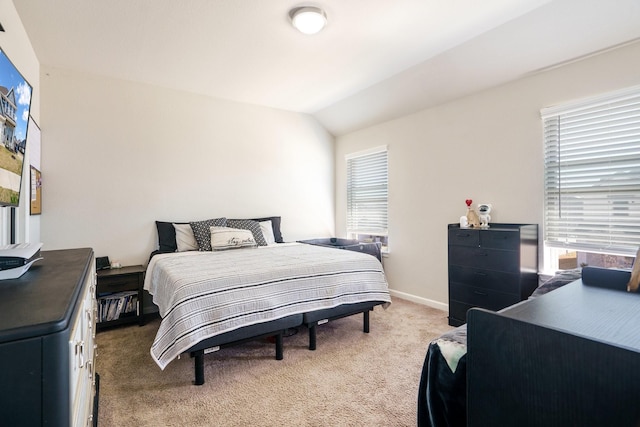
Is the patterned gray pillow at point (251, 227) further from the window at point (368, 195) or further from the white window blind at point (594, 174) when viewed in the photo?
the white window blind at point (594, 174)

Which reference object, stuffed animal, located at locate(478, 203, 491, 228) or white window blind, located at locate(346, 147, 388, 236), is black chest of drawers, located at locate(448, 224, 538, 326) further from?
white window blind, located at locate(346, 147, 388, 236)

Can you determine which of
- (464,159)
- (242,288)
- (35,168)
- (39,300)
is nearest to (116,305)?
(35,168)

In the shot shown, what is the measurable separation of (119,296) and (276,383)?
1996mm

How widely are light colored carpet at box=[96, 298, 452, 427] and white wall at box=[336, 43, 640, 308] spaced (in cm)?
110

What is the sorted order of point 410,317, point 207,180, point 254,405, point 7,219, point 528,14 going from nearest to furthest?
1. point 254,405
2. point 7,219
3. point 528,14
4. point 410,317
5. point 207,180

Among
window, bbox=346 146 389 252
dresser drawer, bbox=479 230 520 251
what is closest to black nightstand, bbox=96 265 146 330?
window, bbox=346 146 389 252

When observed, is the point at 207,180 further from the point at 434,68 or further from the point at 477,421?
the point at 477,421

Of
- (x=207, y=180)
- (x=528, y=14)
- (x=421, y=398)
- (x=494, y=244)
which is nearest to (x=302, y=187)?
(x=207, y=180)

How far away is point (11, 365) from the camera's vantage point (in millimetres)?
614

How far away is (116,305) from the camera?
306 centimetres

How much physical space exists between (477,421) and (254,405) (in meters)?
1.41

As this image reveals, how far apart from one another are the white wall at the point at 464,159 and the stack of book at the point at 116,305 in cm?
297

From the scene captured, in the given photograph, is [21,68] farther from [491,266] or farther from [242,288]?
[491,266]

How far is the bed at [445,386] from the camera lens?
0.95m
